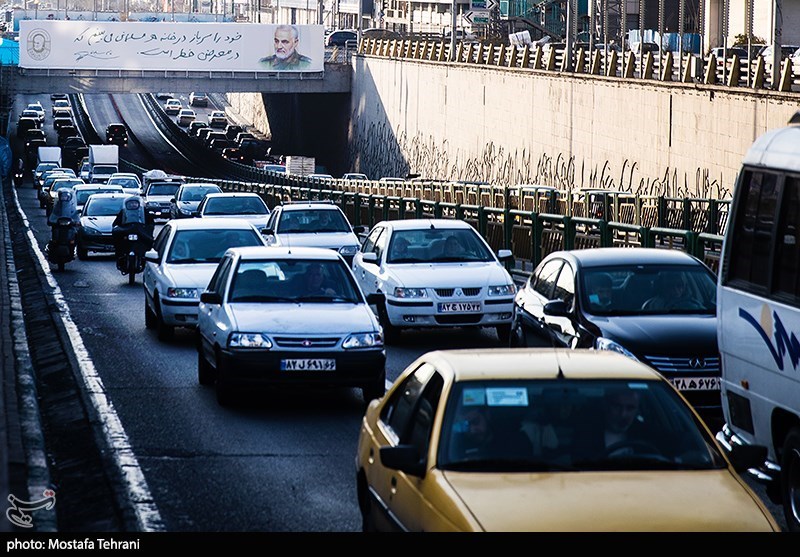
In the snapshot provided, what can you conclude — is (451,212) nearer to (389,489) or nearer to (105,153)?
(389,489)

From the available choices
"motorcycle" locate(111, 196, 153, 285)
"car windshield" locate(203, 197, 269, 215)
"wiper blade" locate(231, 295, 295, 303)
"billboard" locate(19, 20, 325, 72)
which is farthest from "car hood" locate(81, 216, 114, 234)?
"billboard" locate(19, 20, 325, 72)

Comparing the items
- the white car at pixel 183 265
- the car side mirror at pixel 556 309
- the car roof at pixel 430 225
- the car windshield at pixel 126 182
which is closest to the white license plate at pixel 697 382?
the car side mirror at pixel 556 309

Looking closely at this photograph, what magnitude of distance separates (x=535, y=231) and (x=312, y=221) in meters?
4.21

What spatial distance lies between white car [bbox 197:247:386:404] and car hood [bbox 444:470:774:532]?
7.22 metres

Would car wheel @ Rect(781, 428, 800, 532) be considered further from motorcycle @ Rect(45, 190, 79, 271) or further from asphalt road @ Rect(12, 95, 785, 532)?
motorcycle @ Rect(45, 190, 79, 271)

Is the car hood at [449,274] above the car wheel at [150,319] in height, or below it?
above

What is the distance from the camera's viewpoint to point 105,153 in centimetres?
7781

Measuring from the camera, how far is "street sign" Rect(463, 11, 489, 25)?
106194mm

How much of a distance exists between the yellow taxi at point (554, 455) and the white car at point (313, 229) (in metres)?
20.9

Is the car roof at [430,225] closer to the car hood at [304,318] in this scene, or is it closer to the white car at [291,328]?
the white car at [291,328]

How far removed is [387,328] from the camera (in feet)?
65.0

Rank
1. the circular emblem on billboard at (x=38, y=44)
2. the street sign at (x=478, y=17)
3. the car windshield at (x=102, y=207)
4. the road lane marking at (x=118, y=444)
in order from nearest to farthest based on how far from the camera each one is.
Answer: the road lane marking at (x=118, y=444)
the car windshield at (x=102, y=207)
the circular emblem on billboard at (x=38, y=44)
the street sign at (x=478, y=17)

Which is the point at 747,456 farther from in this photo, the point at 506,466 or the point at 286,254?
the point at 286,254

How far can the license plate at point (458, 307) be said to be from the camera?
19.5m
